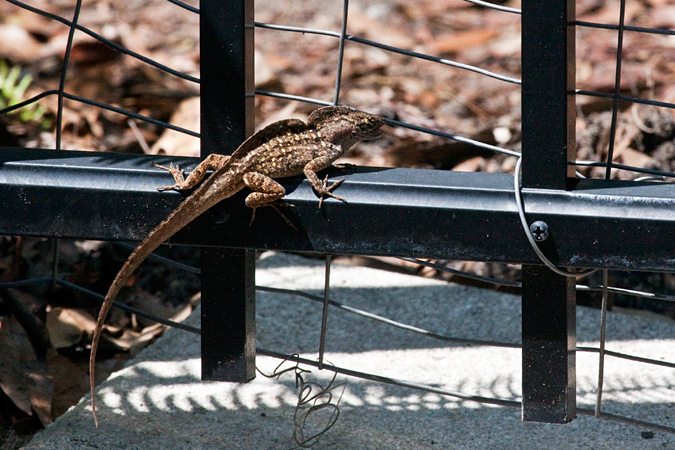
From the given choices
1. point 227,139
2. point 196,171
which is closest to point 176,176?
point 196,171

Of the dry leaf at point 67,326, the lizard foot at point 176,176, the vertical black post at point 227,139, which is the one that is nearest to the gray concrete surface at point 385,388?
the vertical black post at point 227,139

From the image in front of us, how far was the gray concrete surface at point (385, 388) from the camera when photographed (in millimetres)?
2305

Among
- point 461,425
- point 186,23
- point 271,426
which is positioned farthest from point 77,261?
point 186,23

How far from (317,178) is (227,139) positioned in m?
0.27

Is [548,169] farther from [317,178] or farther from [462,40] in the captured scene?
[462,40]

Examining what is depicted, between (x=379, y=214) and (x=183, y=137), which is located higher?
(x=183, y=137)

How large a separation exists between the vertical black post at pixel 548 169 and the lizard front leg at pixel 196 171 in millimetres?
758

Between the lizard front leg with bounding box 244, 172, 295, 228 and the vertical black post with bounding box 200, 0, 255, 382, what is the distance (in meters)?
0.14

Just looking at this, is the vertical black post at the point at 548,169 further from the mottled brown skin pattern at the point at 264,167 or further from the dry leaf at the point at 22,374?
Result: the dry leaf at the point at 22,374

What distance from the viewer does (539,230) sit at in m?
1.80

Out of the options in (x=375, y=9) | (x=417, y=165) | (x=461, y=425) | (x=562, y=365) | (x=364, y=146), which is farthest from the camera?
(x=375, y=9)

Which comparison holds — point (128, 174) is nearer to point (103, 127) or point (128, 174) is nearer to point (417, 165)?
point (417, 165)

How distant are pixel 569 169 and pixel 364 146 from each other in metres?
2.56

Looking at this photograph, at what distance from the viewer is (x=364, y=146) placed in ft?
14.5
